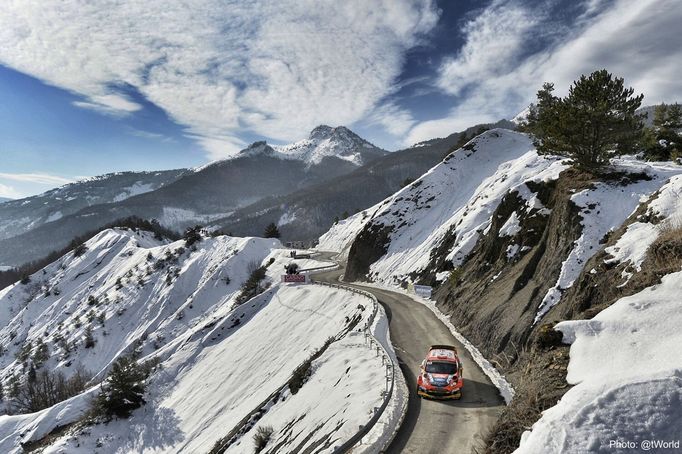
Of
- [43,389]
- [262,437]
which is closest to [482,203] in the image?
[262,437]

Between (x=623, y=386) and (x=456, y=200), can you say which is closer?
(x=623, y=386)

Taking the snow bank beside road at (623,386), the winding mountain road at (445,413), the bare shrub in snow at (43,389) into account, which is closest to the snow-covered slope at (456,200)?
the winding mountain road at (445,413)

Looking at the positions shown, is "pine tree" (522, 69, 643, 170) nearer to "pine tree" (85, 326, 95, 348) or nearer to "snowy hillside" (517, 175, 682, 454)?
"snowy hillside" (517, 175, 682, 454)

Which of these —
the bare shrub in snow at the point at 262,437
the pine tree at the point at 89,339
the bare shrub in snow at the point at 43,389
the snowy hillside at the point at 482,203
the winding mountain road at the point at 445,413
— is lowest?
the bare shrub in snow at the point at 43,389

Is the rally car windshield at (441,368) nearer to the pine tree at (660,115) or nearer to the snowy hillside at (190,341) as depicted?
the snowy hillside at (190,341)

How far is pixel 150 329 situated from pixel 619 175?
77.4m

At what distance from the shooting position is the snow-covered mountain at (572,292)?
23.4 feet

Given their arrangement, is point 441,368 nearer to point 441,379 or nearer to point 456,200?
point 441,379

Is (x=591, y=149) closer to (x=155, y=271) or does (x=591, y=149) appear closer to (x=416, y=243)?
(x=416, y=243)

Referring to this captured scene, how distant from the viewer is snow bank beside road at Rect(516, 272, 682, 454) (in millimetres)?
6703

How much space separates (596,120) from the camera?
883 inches

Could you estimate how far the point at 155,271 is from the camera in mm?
89312

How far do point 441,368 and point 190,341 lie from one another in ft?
133

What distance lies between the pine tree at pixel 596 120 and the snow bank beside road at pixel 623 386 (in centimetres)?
1590
